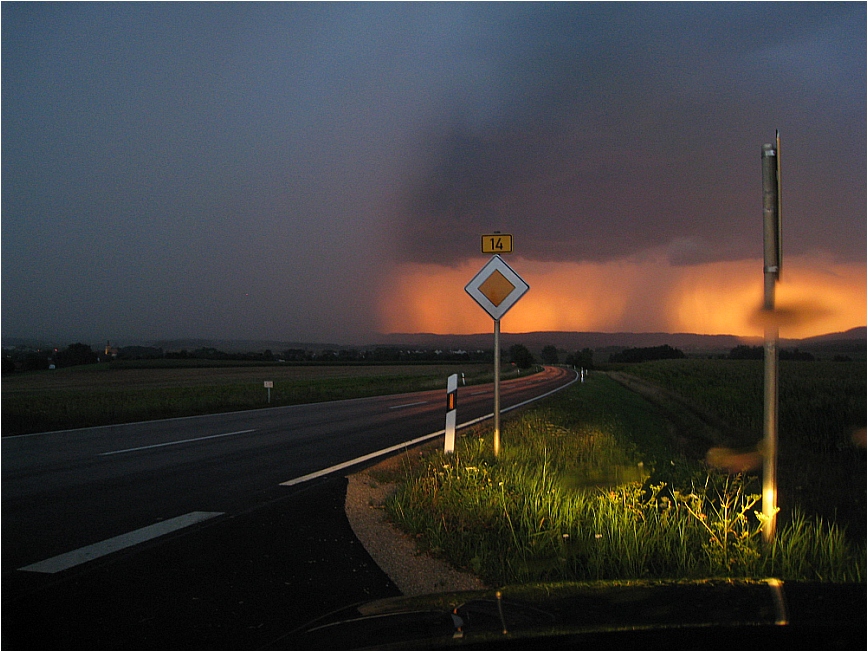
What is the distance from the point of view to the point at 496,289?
9219 mm

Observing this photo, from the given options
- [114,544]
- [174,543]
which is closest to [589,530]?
[174,543]

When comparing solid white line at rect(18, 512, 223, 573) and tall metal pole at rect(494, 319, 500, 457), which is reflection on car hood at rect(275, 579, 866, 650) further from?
tall metal pole at rect(494, 319, 500, 457)

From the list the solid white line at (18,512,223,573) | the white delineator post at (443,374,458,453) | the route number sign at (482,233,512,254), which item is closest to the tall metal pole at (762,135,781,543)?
the route number sign at (482,233,512,254)

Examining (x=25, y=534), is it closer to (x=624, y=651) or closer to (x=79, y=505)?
(x=79, y=505)

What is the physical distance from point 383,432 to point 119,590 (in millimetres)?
10037

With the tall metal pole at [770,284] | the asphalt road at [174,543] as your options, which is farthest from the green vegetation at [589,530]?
the asphalt road at [174,543]

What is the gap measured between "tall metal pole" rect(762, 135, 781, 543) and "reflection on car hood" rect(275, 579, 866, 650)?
2001mm

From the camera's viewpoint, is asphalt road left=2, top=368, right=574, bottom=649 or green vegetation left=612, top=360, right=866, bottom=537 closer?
asphalt road left=2, top=368, right=574, bottom=649

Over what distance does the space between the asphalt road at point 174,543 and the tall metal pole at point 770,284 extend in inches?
110

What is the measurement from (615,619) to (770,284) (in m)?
2.96

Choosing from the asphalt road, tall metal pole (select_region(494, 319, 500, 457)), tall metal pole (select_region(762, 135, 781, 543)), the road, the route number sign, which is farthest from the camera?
the route number sign

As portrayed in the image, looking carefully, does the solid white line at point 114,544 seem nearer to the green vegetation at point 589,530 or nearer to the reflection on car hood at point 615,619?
the green vegetation at point 589,530

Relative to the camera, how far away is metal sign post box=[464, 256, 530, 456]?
29.9ft

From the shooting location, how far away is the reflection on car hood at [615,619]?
2.09 m
